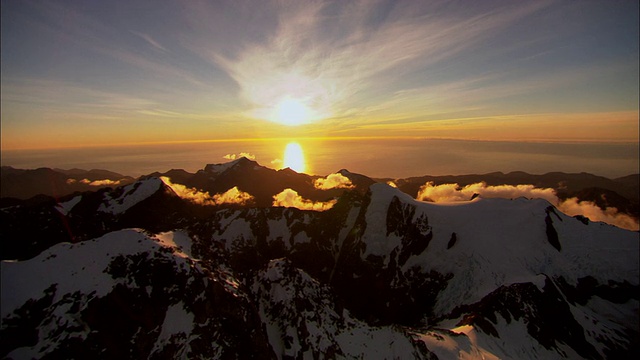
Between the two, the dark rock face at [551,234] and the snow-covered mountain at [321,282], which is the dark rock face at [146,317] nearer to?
the snow-covered mountain at [321,282]

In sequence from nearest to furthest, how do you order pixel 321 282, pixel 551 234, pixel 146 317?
1. pixel 146 317
2. pixel 321 282
3. pixel 551 234

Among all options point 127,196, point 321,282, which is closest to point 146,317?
point 321,282

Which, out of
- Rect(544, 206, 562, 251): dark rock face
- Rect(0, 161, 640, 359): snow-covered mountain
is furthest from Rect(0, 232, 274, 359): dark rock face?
Rect(544, 206, 562, 251): dark rock face

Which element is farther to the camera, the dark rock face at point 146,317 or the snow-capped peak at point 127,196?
the snow-capped peak at point 127,196

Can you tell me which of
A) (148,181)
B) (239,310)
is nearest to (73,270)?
(239,310)

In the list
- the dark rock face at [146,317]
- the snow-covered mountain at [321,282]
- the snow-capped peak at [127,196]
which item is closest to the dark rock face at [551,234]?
the snow-covered mountain at [321,282]

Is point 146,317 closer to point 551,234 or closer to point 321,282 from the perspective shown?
point 321,282

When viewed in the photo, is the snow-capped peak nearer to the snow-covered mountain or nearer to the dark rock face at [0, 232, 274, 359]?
the snow-covered mountain

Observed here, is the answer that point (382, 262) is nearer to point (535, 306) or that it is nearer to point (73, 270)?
point (535, 306)

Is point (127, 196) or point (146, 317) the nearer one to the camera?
point (146, 317)
